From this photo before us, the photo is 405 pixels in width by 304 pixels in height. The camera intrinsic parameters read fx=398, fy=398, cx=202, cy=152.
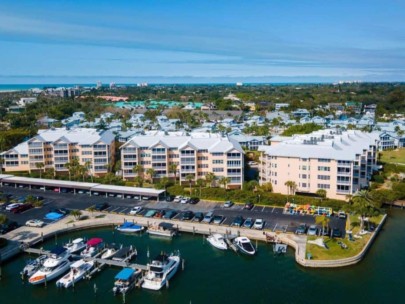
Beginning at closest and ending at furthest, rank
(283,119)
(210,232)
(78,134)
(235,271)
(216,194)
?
(235,271) → (210,232) → (216,194) → (78,134) → (283,119)

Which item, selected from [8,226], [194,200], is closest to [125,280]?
[8,226]

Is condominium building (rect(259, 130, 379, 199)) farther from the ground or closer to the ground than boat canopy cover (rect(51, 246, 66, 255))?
farther from the ground

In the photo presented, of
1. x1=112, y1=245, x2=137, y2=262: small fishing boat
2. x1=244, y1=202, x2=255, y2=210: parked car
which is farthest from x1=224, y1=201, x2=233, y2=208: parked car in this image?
x1=112, y1=245, x2=137, y2=262: small fishing boat

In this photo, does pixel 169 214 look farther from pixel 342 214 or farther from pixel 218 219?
Result: pixel 342 214

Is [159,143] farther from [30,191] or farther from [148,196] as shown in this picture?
[30,191]

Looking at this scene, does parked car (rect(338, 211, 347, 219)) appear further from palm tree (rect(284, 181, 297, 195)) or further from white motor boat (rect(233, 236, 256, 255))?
white motor boat (rect(233, 236, 256, 255))

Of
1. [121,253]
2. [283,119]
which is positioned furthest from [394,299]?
[283,119]

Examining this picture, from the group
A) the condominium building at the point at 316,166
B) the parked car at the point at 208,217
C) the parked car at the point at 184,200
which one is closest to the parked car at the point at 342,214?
the condominium building at the point at 316,166
